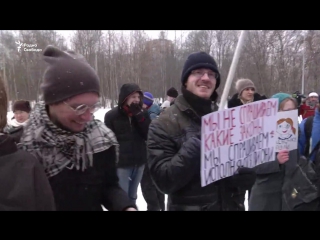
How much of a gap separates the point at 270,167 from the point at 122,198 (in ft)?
5.61

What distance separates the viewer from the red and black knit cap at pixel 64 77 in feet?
4.79

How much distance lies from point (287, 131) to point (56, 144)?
1.87 meters

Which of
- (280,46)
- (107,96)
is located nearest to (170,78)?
(107,96)

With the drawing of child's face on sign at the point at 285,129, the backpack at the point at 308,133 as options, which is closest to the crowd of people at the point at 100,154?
the backpack at the point at 308,133

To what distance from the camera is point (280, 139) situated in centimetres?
261

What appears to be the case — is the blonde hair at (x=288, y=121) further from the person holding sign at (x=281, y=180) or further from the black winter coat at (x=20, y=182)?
the black winter coat at (x=20, y=182)

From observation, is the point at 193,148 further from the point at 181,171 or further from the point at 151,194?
the point at 151,194

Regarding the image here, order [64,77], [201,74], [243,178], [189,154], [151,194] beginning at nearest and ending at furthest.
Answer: [64,77]
[189,154]
[243,178]
[201,74]
[151,194]

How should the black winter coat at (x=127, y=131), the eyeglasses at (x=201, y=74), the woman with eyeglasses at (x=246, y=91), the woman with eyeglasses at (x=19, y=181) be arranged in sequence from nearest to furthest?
the woman with eyeglasses at (x=19, y=181) → the eyeglasses at (x=201, y=74) → the woman with eyeglasses at (x=246, y=91) → the black winter coat at (x=127, y=131)

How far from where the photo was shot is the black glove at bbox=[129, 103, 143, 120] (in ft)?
14.2

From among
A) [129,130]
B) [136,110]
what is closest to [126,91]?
[136,110]

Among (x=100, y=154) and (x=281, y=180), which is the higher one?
(x=100, y=154)

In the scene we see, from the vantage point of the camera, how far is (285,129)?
2629 millimetres

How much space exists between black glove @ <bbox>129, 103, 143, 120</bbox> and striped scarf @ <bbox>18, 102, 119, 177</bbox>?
108 inches
